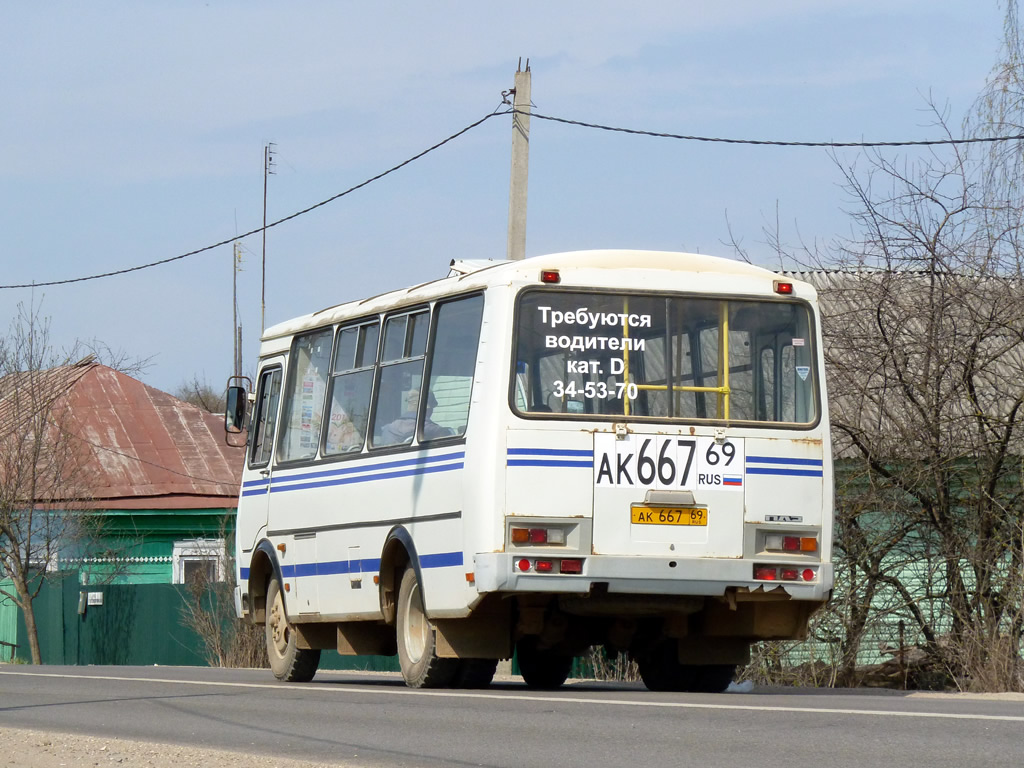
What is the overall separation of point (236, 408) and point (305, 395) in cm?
131

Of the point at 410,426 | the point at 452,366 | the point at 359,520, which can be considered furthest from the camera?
the point at 359,520

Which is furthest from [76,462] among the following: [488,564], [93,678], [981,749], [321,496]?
[981,749]

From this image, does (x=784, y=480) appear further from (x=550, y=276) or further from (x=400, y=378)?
(x=400, y=378)

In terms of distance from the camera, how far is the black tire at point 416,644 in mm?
13219

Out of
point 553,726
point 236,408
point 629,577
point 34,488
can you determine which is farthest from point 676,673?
point 34,488

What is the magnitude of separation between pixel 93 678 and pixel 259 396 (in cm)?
319

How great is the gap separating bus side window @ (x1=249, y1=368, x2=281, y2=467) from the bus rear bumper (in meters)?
4.53

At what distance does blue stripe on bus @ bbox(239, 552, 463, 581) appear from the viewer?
12609 millimetres

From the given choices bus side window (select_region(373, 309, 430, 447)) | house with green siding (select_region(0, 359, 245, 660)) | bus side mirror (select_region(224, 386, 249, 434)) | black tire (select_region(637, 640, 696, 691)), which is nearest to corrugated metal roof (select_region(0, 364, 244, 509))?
house with green siding (select_region(0, 359, 245, 660))

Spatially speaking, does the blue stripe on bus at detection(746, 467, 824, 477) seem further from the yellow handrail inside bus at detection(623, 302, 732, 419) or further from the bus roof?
the bus roof

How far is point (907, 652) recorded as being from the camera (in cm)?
1838

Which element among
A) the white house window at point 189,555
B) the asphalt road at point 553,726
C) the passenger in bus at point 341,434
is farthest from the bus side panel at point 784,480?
the white house window at point 189,555

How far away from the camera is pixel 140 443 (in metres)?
41.2

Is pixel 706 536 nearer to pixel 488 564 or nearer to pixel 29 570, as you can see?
pixel 488 564
